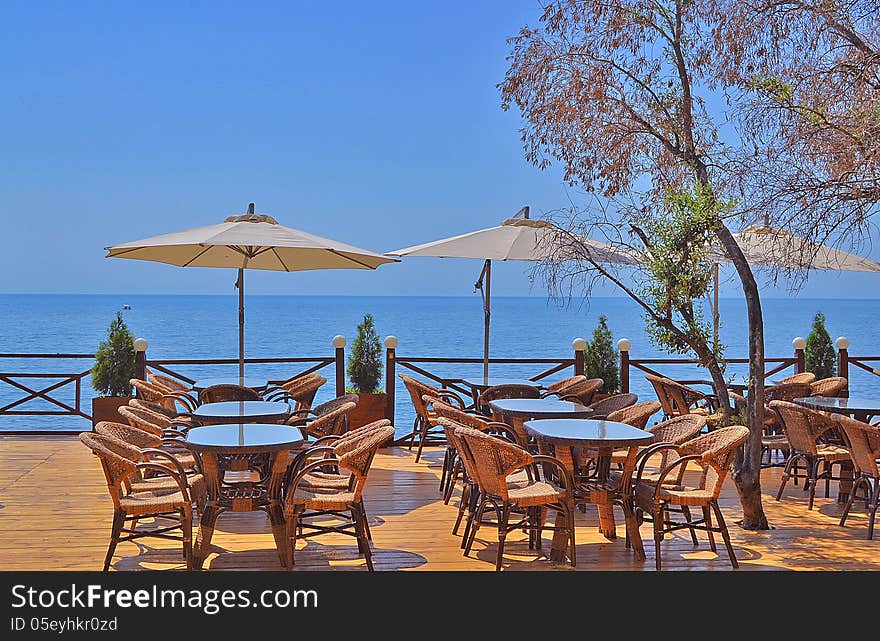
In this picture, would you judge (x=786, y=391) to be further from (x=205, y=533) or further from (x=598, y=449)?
(x=205, y=533)

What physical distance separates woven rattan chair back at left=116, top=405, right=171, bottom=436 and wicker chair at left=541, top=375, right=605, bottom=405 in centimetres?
370

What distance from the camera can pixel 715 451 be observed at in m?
5.09

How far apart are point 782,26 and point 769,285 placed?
179 cm

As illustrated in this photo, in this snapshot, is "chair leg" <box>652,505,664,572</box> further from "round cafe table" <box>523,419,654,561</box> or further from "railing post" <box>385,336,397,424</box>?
"railing post" <box>385,336,397,424</box>

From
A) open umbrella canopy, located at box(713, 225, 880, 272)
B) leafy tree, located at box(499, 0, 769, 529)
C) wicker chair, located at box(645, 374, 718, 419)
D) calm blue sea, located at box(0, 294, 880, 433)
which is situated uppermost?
leafy tree, located at box(499, 0, 769, 529)

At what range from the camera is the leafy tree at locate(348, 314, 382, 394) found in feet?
33.8

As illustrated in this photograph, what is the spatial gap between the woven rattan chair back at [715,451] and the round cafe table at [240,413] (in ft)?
9.50

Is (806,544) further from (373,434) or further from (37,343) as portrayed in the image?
(37,343)

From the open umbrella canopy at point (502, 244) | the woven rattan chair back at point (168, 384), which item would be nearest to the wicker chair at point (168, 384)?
the woven rattan chair back at point (168, 384)

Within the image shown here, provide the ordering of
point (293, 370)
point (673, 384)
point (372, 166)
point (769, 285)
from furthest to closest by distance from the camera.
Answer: point (372, 166) < point (293, 370) < point (673, 384) < point (769, 285)

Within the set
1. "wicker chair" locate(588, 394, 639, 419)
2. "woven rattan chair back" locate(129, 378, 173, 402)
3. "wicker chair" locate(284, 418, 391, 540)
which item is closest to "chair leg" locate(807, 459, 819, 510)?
"wicker chair" locate(588, 394, 639, 419)

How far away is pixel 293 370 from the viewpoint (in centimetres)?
4022

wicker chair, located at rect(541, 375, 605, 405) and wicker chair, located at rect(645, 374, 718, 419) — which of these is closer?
wicker chair, located at rect(541, 375, 605, 405)
